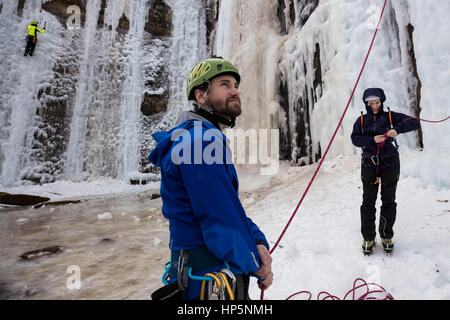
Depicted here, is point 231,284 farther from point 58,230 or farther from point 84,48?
point 84,48

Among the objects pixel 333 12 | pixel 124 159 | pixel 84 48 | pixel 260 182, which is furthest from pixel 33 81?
pixel 333 12

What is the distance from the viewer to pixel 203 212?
1000mm

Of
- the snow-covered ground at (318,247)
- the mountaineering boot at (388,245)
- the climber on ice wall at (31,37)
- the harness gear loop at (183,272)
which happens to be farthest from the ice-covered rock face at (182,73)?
the harness gear loop at (183,272)

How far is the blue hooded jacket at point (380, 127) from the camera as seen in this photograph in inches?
109

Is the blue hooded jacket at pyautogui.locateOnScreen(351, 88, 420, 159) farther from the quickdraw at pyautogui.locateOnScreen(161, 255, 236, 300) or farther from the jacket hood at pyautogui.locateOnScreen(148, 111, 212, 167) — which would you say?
the quickdraw at pyautogui.locateOnScreen(161, 255, 236, 300)

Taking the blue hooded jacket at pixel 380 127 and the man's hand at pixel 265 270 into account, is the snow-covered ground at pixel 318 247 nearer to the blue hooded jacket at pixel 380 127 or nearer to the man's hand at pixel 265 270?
the blue hooded jacket at pixel 380 127

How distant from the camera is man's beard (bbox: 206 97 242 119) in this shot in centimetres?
135

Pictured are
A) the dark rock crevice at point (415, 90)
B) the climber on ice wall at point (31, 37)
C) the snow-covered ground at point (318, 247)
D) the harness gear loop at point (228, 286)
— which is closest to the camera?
the harness gear loop at point (228, 286)

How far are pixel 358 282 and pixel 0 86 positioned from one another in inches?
671

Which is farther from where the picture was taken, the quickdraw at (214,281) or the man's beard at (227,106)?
the man's beard at (227,106)

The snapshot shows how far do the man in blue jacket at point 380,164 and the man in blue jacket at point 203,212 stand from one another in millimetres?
2148

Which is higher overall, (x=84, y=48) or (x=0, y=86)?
(x=84, y=48)

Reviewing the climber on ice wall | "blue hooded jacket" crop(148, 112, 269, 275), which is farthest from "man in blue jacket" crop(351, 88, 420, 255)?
the climber on ice wall

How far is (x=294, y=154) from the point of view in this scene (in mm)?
9766
